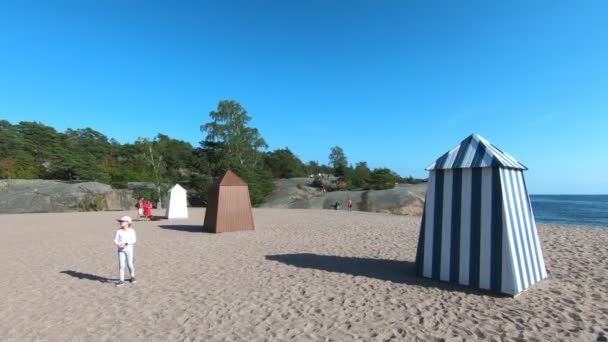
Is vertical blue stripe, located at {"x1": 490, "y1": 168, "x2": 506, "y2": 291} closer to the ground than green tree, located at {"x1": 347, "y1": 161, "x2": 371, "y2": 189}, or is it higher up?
closer to the ground

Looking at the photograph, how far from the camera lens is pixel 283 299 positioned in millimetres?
5570

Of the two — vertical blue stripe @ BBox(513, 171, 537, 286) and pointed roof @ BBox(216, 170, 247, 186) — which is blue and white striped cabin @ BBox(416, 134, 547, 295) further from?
pointed roof @ BBox(216, 170, 247, 186)

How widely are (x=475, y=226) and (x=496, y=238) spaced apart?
37cm

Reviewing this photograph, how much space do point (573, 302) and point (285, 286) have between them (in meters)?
4.72

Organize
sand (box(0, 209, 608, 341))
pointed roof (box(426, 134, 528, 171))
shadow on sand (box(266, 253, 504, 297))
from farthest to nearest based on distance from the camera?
shadow on sand (box(266, 253, 504, 297)) < pointed roof (box(426, 134, 528, 171)) < sand (box(0, 209, 608, 341))

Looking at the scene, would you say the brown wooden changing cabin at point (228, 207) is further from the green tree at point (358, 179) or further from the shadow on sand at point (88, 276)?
the green tree at point (358, 179)

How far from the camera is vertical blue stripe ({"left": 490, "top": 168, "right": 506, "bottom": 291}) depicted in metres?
5.38

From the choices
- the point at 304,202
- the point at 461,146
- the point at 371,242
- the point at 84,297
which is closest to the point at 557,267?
the point at 461,146

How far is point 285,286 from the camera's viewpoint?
6277 millimetres

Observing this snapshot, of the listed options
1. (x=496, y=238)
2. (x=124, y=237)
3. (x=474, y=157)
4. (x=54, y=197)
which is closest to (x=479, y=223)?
(x=496, y=238)

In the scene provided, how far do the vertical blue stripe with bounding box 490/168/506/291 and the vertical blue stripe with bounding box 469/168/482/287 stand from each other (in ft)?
0.75

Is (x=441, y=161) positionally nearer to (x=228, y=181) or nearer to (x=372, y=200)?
(x=228, y=181)

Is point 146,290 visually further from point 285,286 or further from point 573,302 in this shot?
point 573,302

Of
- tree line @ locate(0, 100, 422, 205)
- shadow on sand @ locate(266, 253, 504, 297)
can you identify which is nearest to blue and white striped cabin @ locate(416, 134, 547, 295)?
shadow on sand @ locate(266, 253, 504, 297)
